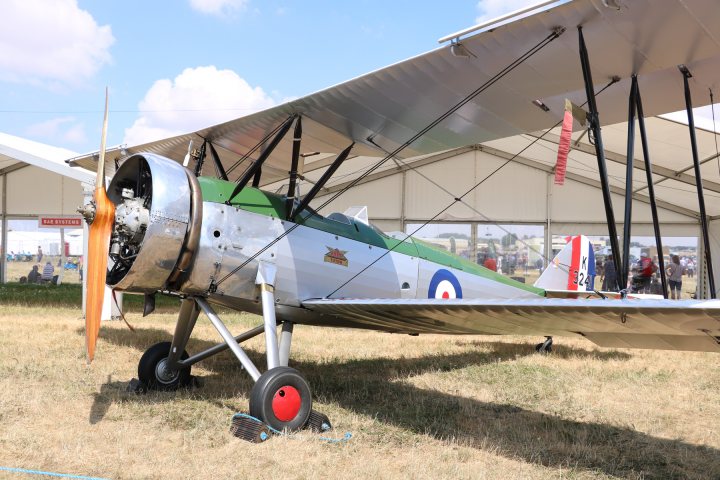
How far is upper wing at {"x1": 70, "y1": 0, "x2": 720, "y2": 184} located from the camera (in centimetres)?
400

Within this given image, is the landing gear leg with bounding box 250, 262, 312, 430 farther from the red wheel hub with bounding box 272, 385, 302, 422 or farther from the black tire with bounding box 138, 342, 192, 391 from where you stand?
the black tire with bounding box 138, 342, 192, 391

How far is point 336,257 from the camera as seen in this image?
5.55 m

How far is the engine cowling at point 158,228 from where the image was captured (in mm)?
4516

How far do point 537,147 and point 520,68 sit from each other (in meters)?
12.4

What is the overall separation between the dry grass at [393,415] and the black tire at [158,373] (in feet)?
0.68

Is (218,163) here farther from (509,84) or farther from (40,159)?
(40,159)

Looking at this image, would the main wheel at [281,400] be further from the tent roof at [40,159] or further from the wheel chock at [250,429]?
the tent roof at [40,159]

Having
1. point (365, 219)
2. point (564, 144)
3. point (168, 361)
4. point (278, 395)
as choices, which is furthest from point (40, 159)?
point (564, 144)

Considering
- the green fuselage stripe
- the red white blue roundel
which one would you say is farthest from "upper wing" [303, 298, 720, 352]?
the red white blue roundel

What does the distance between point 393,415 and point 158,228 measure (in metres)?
2.40

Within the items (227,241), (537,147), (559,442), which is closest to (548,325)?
(559,442)

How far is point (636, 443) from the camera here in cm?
441

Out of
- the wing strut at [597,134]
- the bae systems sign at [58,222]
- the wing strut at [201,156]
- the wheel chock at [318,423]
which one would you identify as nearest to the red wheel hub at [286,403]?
the wheel chock at [318,423]

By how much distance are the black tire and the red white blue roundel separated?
103 inches
